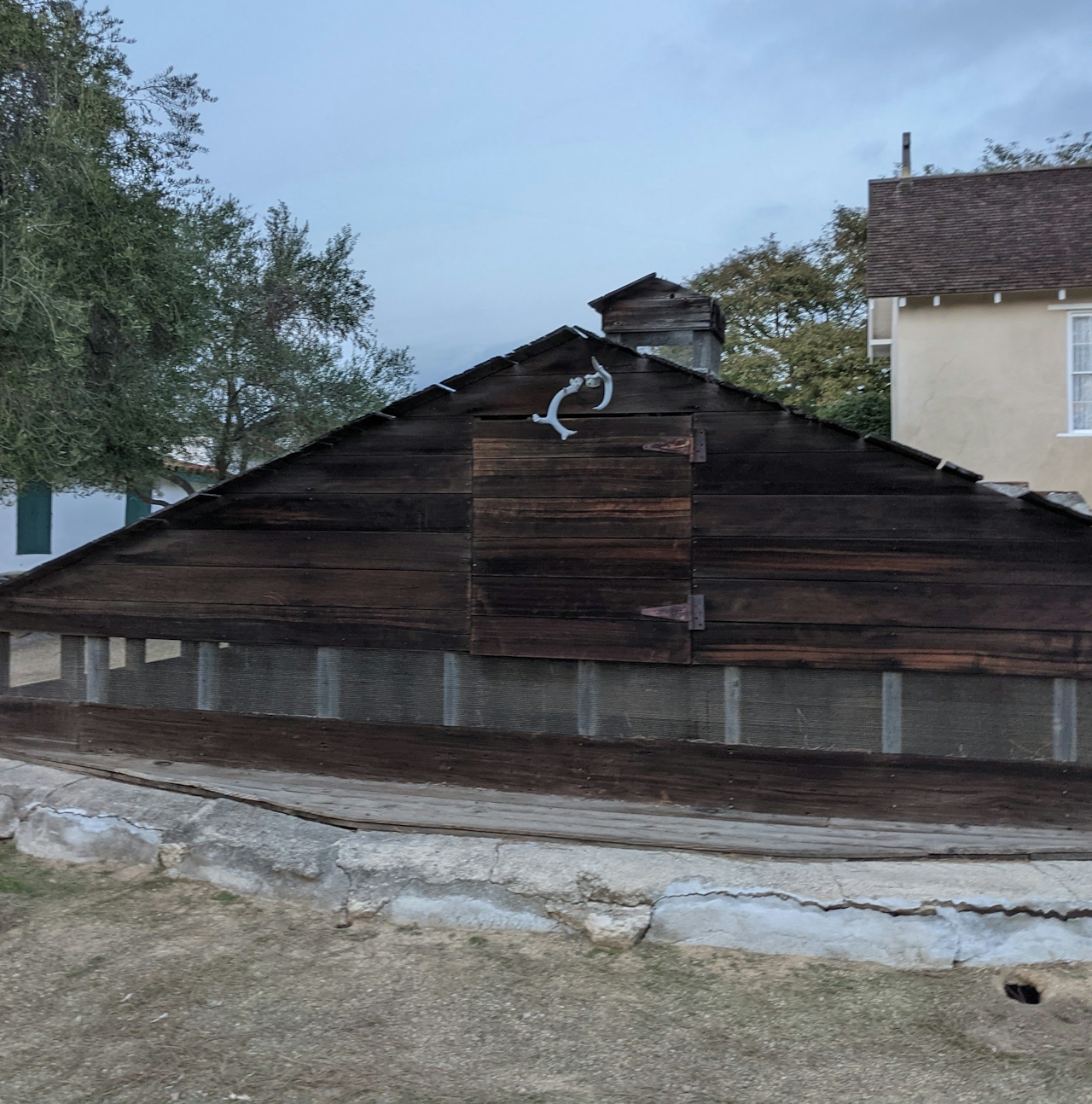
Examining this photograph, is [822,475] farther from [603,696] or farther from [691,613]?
[603,696]

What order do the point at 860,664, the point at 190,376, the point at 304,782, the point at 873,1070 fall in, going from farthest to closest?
the point at 190,376
the point at 304,782
the point at 860,664
the point at 873,1070

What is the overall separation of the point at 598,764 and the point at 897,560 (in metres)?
2.05

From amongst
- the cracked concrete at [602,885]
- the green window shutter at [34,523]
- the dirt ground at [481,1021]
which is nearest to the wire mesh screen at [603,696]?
the cracked concrete at [602,885]

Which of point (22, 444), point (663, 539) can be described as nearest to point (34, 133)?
point (22, 444)

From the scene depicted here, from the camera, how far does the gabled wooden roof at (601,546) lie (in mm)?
5680

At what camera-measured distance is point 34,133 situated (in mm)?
12891

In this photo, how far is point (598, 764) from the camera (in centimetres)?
623

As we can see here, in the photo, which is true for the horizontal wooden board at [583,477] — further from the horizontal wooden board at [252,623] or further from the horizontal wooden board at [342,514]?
the horizontal wooden board at [252,623]

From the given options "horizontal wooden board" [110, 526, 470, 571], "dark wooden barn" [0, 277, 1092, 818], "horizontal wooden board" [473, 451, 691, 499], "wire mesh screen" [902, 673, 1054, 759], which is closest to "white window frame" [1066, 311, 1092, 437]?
"dark wooden barn" [0, 277, 1092, 818]

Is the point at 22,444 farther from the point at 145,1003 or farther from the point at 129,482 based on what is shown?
the point at 145,1003

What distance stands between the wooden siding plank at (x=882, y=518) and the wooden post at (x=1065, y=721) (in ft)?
2.54

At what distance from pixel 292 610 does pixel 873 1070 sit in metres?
4.22

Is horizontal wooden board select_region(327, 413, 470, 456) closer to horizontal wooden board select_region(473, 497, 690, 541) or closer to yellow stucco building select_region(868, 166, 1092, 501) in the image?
horizontal wooden board select_region(473, 497, 690, 541)

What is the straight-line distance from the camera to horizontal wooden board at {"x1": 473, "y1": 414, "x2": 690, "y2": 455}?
619 cm
